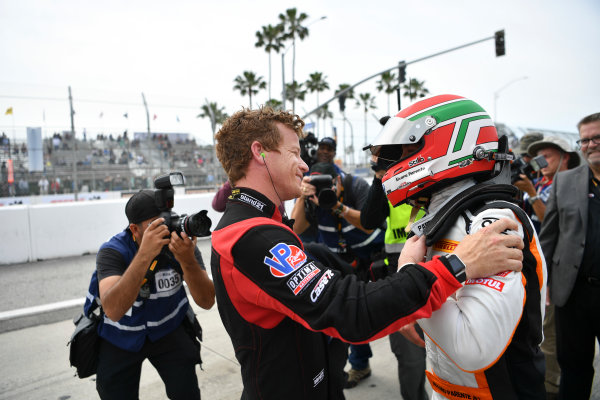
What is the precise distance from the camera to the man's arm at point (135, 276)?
2.16 meters

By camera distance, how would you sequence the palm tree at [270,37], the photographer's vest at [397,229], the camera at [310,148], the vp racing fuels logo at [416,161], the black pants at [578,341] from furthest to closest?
the palm tree at [270,37] < the camera at [310,148] < the photographer's vest at [397,229] < the black pants at [578,341] < the vp racing fuels logo at [416,161]

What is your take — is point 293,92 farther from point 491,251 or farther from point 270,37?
point 491,251

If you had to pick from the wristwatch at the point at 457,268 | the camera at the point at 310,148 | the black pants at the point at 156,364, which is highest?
the camera at the point at 310,148

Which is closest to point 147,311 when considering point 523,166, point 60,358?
point 60,358

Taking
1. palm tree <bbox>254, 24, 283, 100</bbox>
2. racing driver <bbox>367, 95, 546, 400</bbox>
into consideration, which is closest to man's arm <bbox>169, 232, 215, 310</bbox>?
racing driver <bbox>367, 95, 546, 400</bbox>

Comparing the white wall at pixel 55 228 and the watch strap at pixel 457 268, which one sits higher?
the watch strap at pixel 457 268

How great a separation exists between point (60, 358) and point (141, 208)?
8.64ft

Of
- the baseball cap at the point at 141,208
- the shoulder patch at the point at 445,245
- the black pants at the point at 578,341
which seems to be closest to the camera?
the shoulder patch at the point at 445,245

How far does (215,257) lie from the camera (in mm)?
1515

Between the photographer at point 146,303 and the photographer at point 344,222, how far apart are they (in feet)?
4.72

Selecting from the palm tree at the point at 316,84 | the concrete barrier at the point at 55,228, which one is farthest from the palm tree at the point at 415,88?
the concrete barrier at the point at 55,228

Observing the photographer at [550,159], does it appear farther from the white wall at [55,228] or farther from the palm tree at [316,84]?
the palm tree at [316,84]

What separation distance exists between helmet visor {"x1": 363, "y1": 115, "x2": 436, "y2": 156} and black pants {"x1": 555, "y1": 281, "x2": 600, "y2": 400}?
6.65ft

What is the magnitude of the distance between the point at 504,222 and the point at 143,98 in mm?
17176
